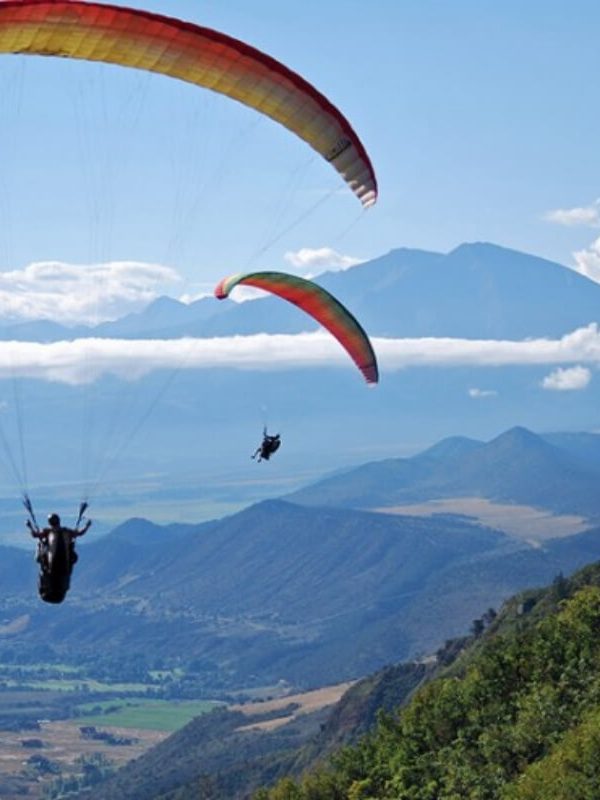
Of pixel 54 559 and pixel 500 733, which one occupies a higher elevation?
pixel 54 559

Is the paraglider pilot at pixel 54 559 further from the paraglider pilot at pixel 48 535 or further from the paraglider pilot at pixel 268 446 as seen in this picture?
the paraglider pilot at pixel 268 446

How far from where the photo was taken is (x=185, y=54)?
1537 inches

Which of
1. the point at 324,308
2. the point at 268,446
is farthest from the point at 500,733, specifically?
the point at 324,308

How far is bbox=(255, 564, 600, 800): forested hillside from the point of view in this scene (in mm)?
54938

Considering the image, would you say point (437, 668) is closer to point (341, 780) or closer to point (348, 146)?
point (341, 780)

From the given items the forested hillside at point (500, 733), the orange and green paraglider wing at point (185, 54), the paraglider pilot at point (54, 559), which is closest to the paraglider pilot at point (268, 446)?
the forested hillside at point (500, 733)

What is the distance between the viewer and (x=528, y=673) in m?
68.6

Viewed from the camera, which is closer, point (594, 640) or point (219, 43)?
point (219, 43)

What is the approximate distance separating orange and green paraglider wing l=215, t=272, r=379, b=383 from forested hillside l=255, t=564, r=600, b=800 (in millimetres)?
15041

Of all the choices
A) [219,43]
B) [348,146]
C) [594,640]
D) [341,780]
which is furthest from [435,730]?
[219,43]

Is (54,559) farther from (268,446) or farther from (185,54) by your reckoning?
(268,446)

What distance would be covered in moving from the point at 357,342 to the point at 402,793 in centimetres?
1849

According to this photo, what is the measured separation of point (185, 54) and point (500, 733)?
111 ft

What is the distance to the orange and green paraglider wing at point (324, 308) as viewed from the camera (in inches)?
2399
